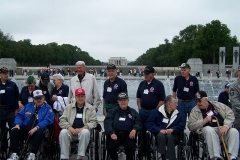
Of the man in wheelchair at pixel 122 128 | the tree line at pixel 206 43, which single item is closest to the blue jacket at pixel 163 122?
the man in wheelchair at pixel 122 128

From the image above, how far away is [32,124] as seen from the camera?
569 cm

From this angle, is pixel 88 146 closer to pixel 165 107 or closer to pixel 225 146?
pixel 165 107

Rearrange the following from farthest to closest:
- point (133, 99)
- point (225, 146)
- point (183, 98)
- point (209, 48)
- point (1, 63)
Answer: point (209, 48), point (1, 63), point (133, 99), point (183, 98), point (225, 146)

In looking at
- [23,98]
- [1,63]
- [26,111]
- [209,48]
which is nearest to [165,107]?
[26,111]

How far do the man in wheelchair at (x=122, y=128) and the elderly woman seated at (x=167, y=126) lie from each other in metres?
0.31

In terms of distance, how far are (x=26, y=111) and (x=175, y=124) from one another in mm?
2861

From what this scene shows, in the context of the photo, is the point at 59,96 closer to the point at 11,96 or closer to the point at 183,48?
the point at 11,96

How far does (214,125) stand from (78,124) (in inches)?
101

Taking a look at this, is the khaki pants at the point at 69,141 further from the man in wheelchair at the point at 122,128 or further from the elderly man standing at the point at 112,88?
the elderly man standing at the point at 112,88

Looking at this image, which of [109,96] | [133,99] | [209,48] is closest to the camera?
[109,96]

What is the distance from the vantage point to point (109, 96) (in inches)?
254

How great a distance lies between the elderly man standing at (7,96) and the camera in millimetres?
6570

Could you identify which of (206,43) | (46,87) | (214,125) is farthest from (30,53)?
(214,125)

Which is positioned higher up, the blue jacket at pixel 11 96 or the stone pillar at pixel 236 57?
the stone pillar at pixel 236 57
